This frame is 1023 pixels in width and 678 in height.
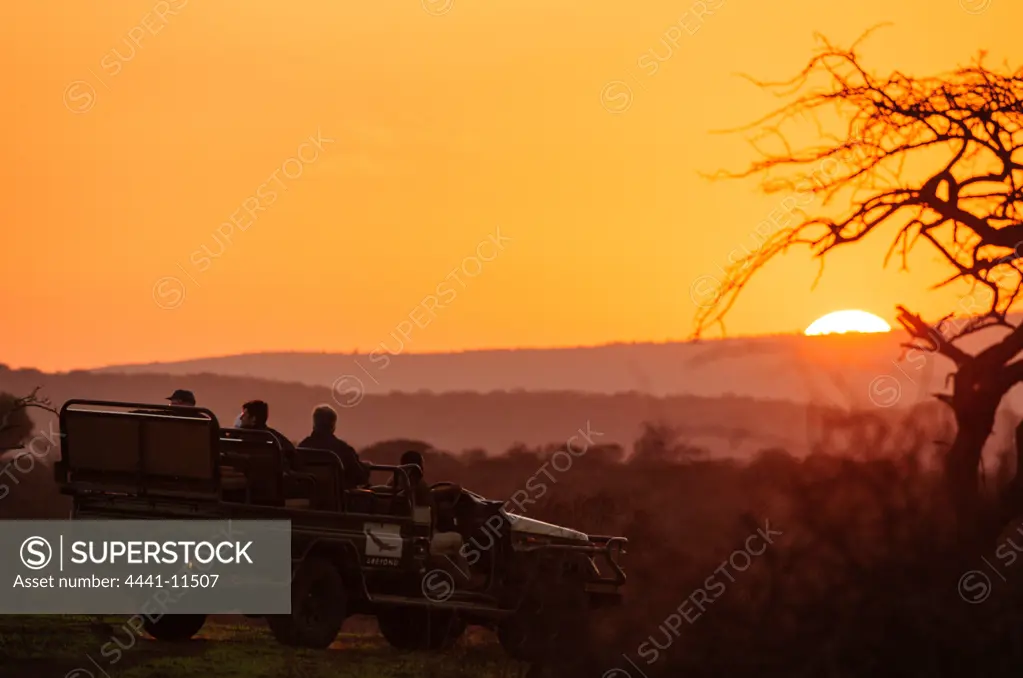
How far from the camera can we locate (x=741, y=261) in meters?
16.7

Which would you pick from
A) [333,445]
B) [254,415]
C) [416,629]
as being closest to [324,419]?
[333,445]

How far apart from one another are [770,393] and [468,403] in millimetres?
17658

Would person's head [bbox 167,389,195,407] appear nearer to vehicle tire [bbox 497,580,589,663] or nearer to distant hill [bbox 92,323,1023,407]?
vehicle tire [bbox 497,580,589,663]

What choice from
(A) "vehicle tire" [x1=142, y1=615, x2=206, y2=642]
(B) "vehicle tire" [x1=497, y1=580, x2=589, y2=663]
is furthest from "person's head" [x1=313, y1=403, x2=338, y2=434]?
(B) "vehicle tire" [x1=497, y1=580, x2=589, y2=663]

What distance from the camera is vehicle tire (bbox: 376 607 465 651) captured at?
18.5 meters

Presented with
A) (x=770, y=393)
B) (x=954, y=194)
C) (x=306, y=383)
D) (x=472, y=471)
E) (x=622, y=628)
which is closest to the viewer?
(x=622, y=628)

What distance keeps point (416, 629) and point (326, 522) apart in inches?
87.2

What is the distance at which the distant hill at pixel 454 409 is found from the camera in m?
71.7

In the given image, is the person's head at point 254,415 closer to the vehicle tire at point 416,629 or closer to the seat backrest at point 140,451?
the seat backrest at point 140,451

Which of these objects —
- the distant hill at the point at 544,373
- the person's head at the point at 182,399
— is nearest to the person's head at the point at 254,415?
the person's head at the point at 182,399

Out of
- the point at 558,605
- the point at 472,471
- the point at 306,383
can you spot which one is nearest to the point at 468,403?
the point at 306,383

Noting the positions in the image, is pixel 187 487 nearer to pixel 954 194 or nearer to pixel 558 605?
pixel 558 605

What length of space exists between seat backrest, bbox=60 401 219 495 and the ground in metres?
1.50

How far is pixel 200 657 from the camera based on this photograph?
54.0 ft
